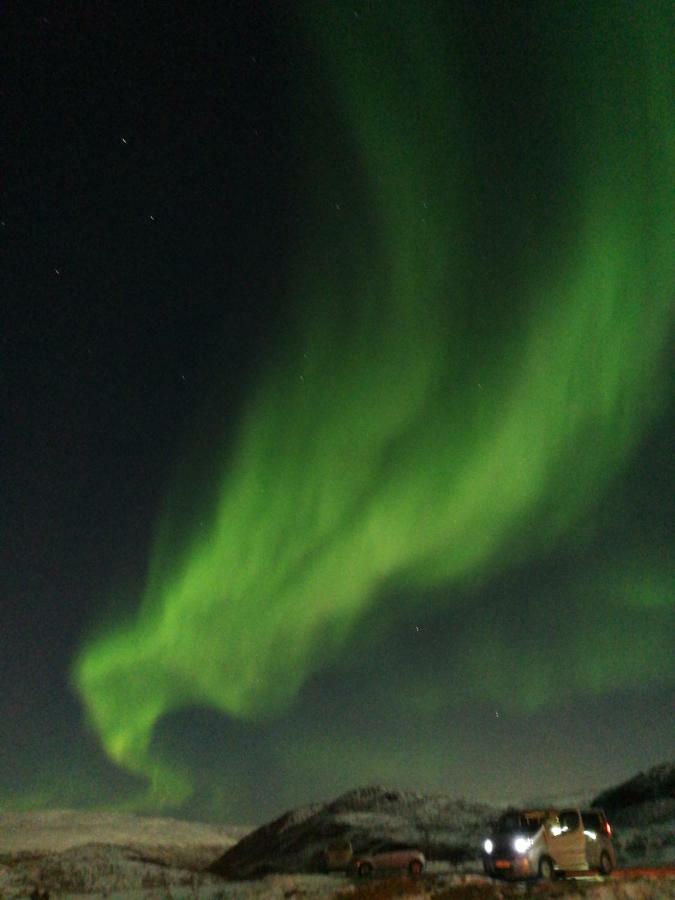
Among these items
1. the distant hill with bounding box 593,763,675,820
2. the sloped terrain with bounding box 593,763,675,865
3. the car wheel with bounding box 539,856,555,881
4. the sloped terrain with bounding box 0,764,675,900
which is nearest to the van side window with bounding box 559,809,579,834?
the car wheel with bounding box 539,856,555,881

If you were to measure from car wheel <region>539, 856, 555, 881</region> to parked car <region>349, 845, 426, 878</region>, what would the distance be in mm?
11792

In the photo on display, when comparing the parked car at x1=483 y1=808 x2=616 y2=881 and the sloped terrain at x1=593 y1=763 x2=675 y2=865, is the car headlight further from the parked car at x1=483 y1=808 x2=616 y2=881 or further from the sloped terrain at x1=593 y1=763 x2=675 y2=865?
the sloped terrain at x1=593 y1=763 x2=675 y2=865

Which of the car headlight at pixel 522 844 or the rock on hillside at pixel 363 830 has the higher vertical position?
the rock on hillside at pixel 363 830

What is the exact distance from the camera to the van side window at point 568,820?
27359mm

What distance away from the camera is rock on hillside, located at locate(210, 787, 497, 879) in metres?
66.8

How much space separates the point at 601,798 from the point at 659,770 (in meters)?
6.20

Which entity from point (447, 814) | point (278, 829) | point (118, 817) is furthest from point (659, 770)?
point (118, 817)

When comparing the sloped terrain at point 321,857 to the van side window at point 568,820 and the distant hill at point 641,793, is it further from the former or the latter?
the van side window at point 568,820

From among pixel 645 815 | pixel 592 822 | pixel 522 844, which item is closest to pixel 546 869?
pixel 522 844

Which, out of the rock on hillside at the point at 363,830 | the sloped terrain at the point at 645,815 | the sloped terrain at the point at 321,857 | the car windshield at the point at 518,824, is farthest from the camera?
the rock on hillside at the point at 363,830

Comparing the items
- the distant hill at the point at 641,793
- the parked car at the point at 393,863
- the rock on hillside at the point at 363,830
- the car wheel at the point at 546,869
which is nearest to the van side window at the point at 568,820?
the car wheel at the point at 546,869

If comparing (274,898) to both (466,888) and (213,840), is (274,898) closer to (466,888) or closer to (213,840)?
(466,888)

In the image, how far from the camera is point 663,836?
2046 inches

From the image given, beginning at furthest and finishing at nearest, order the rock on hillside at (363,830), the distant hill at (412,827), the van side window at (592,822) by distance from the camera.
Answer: the rock on hillside at (363,830) → the distant hill at (412,827) → the van side window at (592,822)
